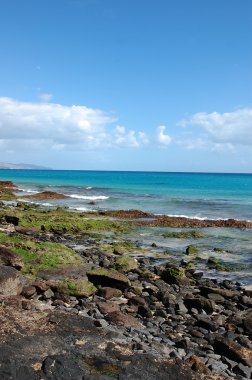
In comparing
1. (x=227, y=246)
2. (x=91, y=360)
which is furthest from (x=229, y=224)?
(x=91, y=360)

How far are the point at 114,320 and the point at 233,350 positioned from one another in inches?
141

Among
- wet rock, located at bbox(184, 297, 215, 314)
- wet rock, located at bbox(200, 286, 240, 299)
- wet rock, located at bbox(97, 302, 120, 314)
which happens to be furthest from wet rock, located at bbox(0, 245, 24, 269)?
wet rock, located at bbox(200, 286, 240, 299)

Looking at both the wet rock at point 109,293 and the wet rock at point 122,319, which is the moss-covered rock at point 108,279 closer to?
the wet rock at point 109,293

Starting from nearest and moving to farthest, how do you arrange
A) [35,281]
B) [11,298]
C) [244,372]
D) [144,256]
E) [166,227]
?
[244,372] < [11,298] < [35,281] < [144,256] < [166,227]

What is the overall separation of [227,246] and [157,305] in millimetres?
14253

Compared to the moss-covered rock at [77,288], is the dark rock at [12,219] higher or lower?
higher

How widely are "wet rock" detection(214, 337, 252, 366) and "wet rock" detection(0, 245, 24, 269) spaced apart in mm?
8270

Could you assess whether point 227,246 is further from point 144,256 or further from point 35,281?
point 35,281

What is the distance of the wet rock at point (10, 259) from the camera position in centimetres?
1539

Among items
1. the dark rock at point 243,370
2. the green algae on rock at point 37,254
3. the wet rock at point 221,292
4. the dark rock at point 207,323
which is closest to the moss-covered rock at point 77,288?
the green algae on rock at point 37,254

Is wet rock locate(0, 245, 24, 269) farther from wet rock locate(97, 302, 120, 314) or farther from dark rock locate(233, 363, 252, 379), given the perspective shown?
dark rock locate(233, 363, 252, 379)

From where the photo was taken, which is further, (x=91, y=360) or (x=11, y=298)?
(x=11, y=298)

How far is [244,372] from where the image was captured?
9516 mm

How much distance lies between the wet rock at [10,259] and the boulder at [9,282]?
2.33 m
